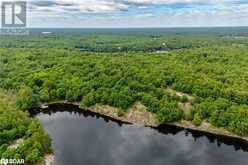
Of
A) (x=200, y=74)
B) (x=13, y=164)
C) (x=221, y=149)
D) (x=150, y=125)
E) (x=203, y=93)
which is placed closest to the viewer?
(x=13, y=164)

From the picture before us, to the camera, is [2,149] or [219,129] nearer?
[2,149]

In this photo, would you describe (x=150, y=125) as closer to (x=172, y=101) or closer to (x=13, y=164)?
(x=172, y=101)

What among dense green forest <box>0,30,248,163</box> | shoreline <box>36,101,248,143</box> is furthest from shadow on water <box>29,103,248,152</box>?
dense green forest <box>0,30,248,163</box>

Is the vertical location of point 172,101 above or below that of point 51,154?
above

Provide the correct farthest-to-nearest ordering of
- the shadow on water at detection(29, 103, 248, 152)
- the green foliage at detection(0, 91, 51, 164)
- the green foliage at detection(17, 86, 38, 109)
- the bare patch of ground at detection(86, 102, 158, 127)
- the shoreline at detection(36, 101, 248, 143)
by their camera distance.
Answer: the green foliage at detection(17, 86, 38, 109), the bare patch of ground at detection(86, 102, 158, 127), the shoreline at detection(36, 101, 248, 143), the shadow on water at detection(29, 103, 248, 152), the green foliage at detection(0, 91, 51, 164)

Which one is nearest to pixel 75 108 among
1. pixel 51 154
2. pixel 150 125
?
pixel 150 125

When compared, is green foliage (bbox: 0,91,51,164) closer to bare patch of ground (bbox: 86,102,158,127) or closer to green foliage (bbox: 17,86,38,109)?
green foliage (bbox: 17,86,38,109)
